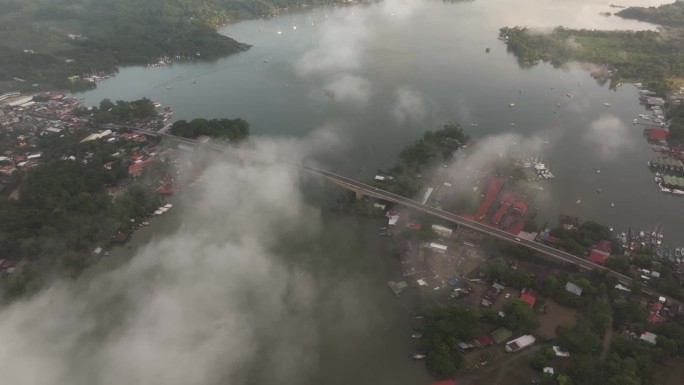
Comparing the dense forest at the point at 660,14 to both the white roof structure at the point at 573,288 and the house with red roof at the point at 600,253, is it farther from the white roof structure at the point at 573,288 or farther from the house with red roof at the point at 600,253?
the white roof structure at the point at 573,288

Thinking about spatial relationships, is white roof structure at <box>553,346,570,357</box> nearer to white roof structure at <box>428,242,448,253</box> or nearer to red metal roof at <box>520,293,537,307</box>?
red metal roof at <box>520,293,537,307</box>

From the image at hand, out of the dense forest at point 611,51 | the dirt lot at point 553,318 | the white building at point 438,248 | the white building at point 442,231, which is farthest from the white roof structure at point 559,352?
the dense forest at point 611,51

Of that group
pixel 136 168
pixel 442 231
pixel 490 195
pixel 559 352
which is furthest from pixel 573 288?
pixel 136 168

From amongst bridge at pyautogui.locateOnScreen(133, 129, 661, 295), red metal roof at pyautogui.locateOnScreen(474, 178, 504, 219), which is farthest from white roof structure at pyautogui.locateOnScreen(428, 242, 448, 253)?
red metal roof at pyautogui.locateOnScreen(474, 178, 504, 219)

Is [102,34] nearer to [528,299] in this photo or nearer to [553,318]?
[528,299]

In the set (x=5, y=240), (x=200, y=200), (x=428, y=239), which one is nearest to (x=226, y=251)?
(x=200, y=200)

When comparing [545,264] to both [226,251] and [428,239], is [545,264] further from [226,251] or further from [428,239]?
[226,251]
